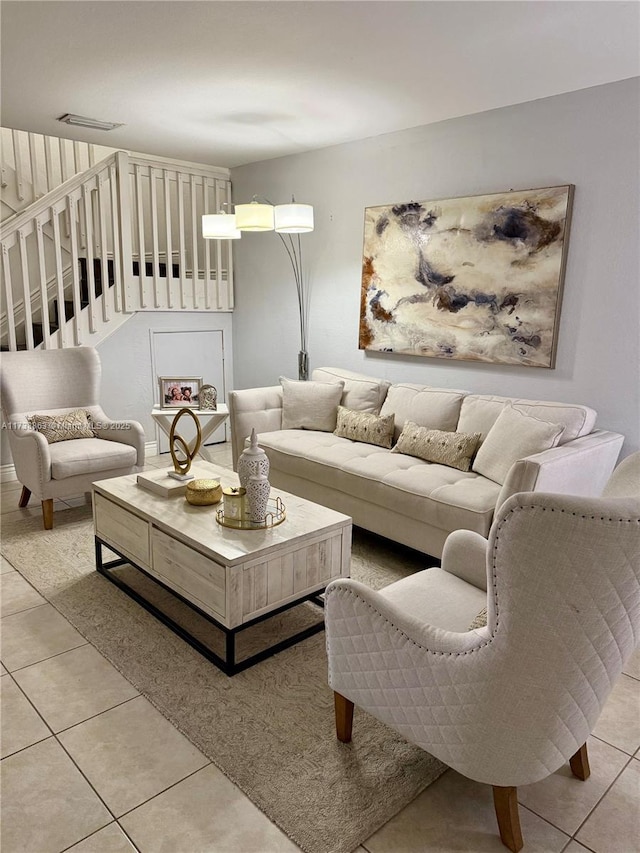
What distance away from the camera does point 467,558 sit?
2.15 metres

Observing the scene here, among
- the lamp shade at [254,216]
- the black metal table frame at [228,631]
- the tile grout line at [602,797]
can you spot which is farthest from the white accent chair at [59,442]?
the tile grout line at [602,797]

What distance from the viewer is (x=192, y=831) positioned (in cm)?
163

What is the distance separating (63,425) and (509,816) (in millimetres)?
3341

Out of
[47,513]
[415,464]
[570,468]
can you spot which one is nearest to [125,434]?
[47,513]

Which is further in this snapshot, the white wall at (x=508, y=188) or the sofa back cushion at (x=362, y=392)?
the sofa back cushion at (x=362, y=392)

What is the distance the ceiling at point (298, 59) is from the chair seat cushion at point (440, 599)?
83.4 inches

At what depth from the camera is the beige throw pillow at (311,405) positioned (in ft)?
14.0

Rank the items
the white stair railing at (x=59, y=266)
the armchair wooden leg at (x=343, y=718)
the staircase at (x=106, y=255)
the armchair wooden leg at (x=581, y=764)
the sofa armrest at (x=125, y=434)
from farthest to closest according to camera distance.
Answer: the staircase at (x=106, y=255), the white stair railing at (x=59, y=266), the sofa armrest at (x=125, y=434), the armchair wooden leg at (x=343, y=718), the armchair wooden leg at (x=581, y=764)

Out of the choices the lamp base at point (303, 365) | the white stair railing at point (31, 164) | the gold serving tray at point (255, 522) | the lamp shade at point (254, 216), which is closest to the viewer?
the gold serving tray at point (255, 522)

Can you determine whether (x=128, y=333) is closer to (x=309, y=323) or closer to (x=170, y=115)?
(x=309, y=323)

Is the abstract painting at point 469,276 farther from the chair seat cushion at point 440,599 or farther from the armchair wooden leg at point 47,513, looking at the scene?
the armchair wooden leg at point 47,513

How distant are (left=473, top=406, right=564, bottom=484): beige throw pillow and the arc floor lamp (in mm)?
1765

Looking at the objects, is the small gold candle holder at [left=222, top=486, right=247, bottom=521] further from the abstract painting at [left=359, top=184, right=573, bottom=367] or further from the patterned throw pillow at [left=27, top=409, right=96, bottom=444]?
the abstract painting at [left=359, top=184, right=573, bottom=367]

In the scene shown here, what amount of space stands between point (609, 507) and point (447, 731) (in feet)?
2.47
